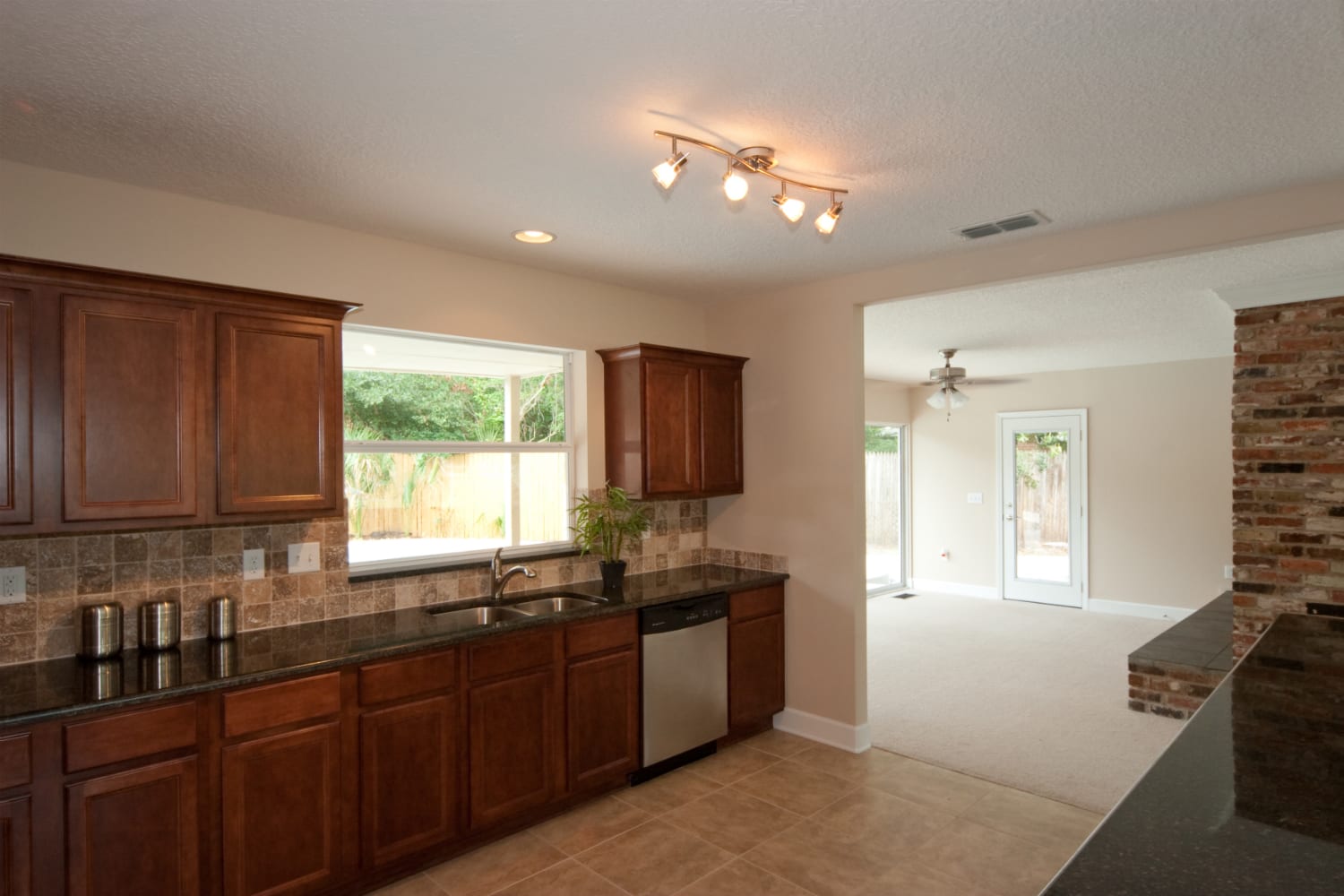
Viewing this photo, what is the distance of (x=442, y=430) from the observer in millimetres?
3643

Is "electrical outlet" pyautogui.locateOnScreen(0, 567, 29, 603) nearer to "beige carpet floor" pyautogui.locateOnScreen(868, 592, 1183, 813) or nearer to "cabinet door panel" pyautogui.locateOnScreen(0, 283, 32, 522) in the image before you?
"cabinet door panel" pyautogui.locateOnScreen(0, 283, 32, 522)

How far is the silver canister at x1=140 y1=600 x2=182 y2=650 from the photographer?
258cm

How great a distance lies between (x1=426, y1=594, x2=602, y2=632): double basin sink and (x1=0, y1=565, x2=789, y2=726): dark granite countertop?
0.06 m

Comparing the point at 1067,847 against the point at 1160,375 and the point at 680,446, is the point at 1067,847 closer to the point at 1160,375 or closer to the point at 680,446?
the point at 680,446

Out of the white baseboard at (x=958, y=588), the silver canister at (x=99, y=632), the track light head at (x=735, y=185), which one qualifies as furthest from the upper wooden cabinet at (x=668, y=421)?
the white baseboard at (x=958, y=588)

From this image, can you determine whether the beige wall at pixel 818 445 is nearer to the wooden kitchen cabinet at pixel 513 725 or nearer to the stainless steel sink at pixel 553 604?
the stainless steel sink at pixel 553 604

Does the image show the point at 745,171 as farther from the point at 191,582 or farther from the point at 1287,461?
the point at 1287,461

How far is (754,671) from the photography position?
4133 millimetres

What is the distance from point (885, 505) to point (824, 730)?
5525 millimetres

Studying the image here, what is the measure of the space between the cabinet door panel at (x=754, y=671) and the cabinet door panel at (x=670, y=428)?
2.83 ft

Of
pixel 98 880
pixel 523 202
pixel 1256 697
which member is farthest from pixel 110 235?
pixel 1256 697

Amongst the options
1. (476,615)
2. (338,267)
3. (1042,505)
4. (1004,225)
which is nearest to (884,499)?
(1042,505)

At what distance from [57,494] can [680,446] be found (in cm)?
273

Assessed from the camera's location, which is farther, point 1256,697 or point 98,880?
point 98,880
